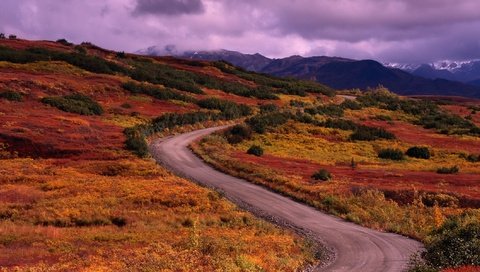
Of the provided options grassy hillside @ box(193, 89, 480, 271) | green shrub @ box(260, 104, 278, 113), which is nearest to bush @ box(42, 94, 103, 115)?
grassy hillside @ box(193, 89, 480, 271)

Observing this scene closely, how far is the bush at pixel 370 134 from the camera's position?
69938 mm

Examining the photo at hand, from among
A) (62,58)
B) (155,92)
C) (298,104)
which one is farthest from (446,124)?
(62,58)

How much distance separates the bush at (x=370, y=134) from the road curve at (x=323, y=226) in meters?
33.0

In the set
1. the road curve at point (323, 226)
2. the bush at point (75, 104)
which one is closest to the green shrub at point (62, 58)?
the bush at point (75, 104)

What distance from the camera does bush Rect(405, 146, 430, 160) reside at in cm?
5852

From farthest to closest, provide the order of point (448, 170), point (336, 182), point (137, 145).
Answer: point (448, 170) < point (137, 145) < point (336, 182)

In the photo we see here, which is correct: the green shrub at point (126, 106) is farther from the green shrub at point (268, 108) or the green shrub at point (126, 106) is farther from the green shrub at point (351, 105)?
the green shrub at point (351, 105)

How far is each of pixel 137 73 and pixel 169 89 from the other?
1129cm

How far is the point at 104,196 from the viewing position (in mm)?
27797

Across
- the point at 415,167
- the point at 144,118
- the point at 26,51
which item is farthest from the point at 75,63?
the point at 415,167

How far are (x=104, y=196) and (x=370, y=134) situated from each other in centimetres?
5099

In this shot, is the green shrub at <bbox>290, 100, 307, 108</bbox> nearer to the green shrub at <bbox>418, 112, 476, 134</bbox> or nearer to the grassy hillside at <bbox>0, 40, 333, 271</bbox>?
the grassy hillside at <bbox>0, 40, 333, 271</bbox>

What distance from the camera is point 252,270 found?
629 inches

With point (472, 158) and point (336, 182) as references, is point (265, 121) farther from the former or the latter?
point (336, 182)
